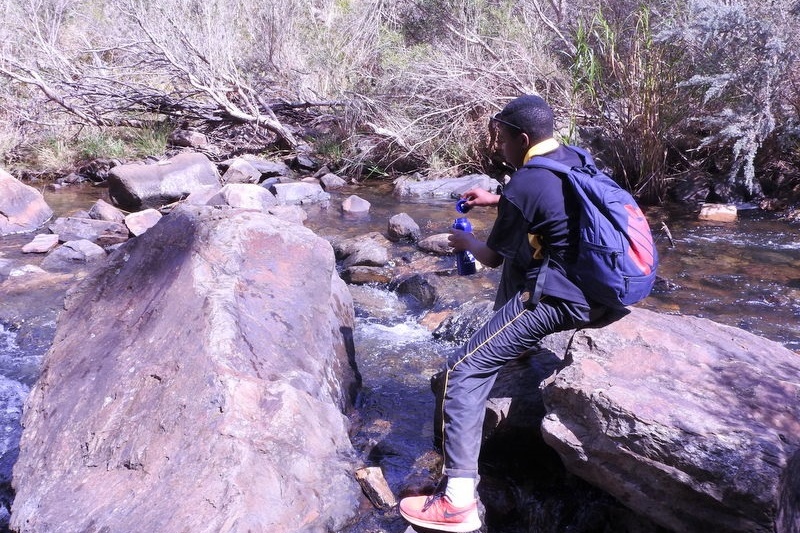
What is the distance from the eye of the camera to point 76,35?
12.9 metres

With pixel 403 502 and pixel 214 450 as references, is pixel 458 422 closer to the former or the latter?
pixel 403 502

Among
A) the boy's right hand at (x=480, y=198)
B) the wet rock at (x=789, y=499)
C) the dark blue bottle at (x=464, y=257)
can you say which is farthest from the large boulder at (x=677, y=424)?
the boy's right hand at (x=480, y=198)

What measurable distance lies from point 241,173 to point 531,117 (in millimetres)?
8672

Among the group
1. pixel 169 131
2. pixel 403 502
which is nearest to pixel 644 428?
pixel 403 502

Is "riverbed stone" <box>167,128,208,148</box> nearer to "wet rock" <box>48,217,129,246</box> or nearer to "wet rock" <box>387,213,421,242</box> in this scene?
"wet rock" <box>48,217,129,246</box>

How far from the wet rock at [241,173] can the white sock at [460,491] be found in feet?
28.3

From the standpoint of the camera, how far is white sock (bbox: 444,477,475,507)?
253 centimetres

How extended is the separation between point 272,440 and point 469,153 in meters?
8.53

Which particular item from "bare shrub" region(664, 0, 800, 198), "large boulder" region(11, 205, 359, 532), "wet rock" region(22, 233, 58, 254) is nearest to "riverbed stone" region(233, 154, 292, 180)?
"wet rock" region(22, 233, 58, 254)

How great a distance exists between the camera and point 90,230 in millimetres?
7984

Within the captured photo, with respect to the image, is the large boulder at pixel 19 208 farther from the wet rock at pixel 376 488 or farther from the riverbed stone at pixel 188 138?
the wet rock at pixel 376 488

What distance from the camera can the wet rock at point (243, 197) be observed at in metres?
8.23

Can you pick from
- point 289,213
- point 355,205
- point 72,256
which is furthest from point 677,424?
point 355,205

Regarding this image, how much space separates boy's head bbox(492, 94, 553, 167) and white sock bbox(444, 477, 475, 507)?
1287 millimetres
